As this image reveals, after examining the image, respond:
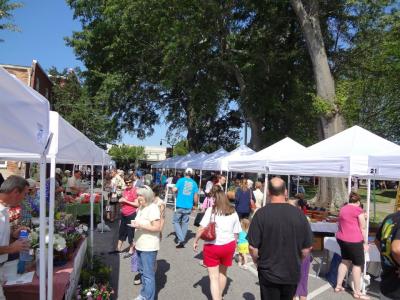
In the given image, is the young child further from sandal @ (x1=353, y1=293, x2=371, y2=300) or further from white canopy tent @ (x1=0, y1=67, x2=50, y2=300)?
white canopy tent @ (x1=0, y1=67, x2=50, y2=300)

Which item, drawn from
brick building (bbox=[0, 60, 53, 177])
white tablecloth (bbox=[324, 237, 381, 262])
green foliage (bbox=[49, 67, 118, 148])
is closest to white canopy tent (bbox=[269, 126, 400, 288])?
white tablecloth (bbox=[324, 237, 381, 262])

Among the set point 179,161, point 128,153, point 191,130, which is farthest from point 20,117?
point 128,153

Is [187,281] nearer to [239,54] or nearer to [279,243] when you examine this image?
[279,243]

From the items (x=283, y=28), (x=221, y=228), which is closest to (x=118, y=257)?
(x=221, y=228)

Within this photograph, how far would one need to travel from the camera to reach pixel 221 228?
5793 millimetres

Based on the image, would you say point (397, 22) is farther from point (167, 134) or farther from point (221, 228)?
point (167, 134)

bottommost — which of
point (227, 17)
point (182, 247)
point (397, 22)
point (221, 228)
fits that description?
point (182, 247)

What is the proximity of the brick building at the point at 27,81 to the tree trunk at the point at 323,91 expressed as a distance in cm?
1489

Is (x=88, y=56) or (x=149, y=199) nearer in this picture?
(x=149, y=199)

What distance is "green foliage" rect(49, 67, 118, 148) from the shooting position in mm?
30469

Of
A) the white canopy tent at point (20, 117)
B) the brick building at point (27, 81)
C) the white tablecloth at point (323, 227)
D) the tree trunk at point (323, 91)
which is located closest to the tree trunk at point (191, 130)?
the brick building at point (27, 81)

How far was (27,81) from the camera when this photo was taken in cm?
2958

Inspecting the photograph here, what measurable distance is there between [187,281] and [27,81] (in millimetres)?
25891

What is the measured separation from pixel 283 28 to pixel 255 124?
559 centimetres
